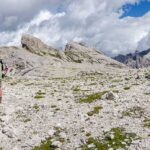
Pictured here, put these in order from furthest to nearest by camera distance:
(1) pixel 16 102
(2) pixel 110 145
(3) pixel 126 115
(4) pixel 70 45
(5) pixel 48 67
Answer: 1. (4) pixel 70 45
2. (5) pixel 48 67
3. (1) pixel 16 102
4. (3) pixel 126 115
5. (2) pixel 110 145

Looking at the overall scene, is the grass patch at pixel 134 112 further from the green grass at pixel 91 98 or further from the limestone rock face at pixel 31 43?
the limestone rock face at pixel 31 43

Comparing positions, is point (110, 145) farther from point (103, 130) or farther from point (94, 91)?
point (94, 91)

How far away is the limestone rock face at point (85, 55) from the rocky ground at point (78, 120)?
394 ft

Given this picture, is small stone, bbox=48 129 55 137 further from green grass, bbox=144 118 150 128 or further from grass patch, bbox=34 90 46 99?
grass patch, bbox=34 90 46 99

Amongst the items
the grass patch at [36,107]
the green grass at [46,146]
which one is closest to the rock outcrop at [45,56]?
the grass patch at [36,107]

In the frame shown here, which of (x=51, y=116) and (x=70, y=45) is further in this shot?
(x=70, y=45)

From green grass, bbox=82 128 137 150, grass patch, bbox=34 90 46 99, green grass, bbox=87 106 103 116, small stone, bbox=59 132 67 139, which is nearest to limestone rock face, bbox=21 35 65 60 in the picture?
grass patch, bbox=34 90 46 99

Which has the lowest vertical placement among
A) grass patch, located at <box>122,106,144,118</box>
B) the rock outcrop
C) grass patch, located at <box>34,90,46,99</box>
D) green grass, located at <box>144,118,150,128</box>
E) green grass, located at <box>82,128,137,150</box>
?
green grass, located at <box>82,128,137,150</box>

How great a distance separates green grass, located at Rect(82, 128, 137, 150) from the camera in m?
21.7

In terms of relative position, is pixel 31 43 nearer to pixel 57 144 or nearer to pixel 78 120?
pixel 78 120

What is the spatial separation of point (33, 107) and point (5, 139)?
650 centimetres

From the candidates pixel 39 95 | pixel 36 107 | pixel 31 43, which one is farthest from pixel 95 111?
pixel 31 43

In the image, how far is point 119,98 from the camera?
3064 centimetres

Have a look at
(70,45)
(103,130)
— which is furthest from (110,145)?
(70,45)
